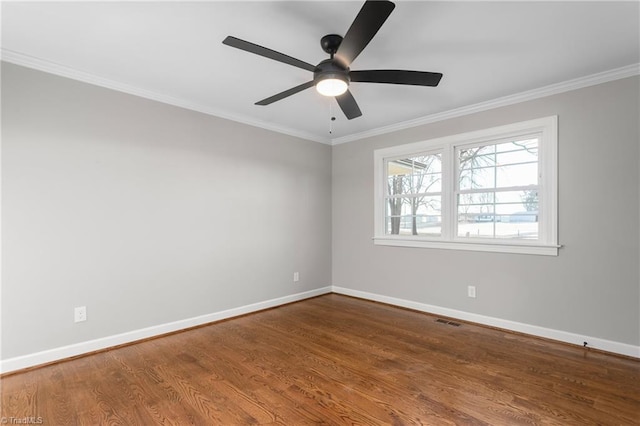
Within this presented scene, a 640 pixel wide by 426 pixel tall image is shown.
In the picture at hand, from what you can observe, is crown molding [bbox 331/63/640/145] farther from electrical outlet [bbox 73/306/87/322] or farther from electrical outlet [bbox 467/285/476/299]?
electrical outlet [bbox 73/306/87/322]

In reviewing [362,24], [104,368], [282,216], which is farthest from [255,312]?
[362,24]

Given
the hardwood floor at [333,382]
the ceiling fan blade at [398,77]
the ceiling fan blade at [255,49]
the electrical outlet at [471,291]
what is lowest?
the hardwood floor at [333,382]

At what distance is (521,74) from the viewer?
2871mm

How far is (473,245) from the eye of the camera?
3.67 m

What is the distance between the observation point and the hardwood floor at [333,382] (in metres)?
1.93

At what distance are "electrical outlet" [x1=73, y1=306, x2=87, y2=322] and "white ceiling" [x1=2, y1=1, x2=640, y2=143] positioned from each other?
6.61 feet

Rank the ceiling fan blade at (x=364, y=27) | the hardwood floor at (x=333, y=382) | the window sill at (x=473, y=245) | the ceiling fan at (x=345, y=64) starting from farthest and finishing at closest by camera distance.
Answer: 1. the window sill at (x=473, y=245)
2. the hardwood floor at (x=333, y=382)
3. the ceiling fan at (x=345, y=64)
4. the ceiling fan blade at (x=364, y=27)

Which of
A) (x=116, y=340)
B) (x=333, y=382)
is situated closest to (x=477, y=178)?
(x=333, y=382)

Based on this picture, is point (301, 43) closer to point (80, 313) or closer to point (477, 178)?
point (477, 178)

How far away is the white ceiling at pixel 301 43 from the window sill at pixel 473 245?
1.58 m

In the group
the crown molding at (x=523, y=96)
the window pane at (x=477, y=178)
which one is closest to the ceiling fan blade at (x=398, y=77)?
the crown molding at (x=523, y=96)

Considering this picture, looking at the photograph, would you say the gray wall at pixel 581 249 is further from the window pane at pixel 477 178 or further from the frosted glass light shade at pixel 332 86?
the frosted glass light shade at pixel 332 86

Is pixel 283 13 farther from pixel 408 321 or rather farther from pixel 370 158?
pixel 408 321

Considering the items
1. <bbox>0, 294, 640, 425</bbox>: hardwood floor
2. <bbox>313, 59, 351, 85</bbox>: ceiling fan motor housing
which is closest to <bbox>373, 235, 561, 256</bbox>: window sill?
<bbox>0, 294, 640, 425</bbox>: hardwood floor
